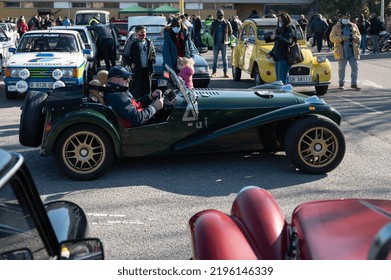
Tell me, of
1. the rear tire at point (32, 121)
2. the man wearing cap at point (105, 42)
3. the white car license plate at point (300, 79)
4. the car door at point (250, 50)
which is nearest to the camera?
the rear tire at point (32, 121)

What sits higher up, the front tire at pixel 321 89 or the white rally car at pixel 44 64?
the white rally car at pixel 44 64

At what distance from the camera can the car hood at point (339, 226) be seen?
3039 millimetres

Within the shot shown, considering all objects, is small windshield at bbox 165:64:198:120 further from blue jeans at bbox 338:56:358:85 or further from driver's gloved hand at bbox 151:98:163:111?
blue jeans at bbox 338:56:358:85

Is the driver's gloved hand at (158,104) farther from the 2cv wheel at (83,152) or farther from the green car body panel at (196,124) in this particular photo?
the 2cv wheel at (83,152)

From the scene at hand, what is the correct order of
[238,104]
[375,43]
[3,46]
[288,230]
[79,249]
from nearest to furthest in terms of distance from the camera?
1. [79,249]
2. [288,230]
3. [238,104]
4. [3,46]
5. [375,43]

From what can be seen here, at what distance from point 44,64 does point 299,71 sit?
17.1 ft

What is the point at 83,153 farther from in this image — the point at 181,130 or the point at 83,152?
the point at 181,130

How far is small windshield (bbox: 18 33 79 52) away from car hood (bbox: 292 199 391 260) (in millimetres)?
11295

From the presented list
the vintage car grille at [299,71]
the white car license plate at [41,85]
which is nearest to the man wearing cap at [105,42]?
the white car license plate at [41,85]

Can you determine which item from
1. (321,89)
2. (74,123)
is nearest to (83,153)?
(74,123)

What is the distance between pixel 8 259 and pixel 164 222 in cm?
331

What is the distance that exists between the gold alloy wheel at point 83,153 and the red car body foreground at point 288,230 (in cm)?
347

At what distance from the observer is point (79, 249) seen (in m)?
2.89
